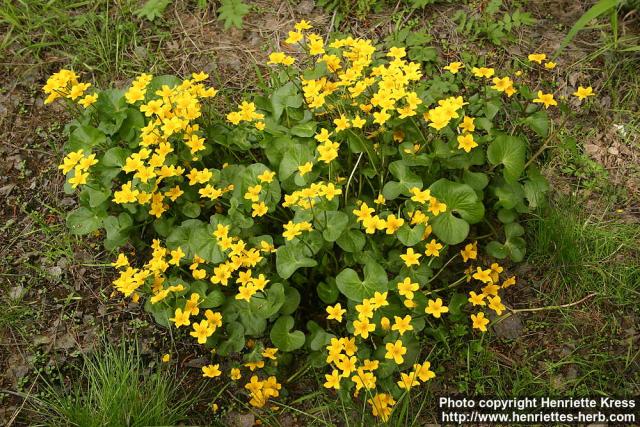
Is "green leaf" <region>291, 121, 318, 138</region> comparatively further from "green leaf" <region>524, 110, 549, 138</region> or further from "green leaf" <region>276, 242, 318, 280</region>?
"green leaf" <region>524, 110, 549, 138</region>

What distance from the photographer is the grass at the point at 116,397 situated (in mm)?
2344

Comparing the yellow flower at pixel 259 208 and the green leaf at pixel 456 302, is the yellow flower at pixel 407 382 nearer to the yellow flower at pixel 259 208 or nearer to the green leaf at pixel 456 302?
the green leaf at pixel 456 302

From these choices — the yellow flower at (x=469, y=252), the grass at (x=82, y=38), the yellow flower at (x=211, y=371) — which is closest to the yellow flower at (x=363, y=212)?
the yellow flower at (x=469, y=252)

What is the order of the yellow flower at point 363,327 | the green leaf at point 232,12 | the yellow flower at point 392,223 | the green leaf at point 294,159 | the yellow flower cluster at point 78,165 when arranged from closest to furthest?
the yellow flower at point 363,327 < the yellow flower at point 392,223 < the yellow flower cluster at point 78,165 < the green leaf at point 294,159 < the green leaf at point 232,12

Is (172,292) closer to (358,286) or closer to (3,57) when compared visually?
(358,286)

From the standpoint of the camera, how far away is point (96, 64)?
361cm

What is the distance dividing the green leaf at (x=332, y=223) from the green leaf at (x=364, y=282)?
0.52 feet

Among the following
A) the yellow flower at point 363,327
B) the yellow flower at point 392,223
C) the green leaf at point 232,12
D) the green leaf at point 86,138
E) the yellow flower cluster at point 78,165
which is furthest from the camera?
the green leaf at point 232,12

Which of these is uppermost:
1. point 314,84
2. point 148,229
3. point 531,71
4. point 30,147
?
point 314,84

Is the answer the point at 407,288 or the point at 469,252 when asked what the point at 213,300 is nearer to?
the point at 407,288

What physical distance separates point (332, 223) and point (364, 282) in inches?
11.1

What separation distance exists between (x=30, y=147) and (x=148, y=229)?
3.36ft

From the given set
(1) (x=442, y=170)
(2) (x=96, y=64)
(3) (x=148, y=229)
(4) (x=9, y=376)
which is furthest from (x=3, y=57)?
(1) (x=442, y=170)

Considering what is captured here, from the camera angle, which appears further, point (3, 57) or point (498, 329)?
point (3, 57)
